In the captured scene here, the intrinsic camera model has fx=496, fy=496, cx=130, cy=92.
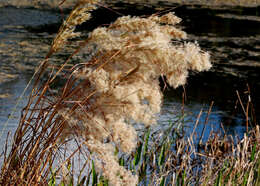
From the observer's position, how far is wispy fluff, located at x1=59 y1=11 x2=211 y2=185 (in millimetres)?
1710

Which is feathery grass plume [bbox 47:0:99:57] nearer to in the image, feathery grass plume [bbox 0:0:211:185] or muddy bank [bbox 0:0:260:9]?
feathery grass plume [bbox 0:0:211:185]

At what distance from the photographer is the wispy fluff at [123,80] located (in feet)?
5.61

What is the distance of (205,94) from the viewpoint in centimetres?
636

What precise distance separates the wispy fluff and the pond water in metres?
1.63

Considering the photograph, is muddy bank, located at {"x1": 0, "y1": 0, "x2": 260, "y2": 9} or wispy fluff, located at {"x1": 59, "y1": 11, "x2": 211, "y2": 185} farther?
muddy bank, located at {"x1": 0, "y1": 0, "x2": 260, "y2": 9}

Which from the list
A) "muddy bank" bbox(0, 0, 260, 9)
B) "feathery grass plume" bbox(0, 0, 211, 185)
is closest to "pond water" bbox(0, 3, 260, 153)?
"muddy bank" bbox(0, 0, 260, 9)

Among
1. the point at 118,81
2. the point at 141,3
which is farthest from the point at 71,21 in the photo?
the point at 141,3

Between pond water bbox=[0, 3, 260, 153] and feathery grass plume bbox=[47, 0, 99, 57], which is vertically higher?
feathery grass plume bbox=[47, 0, 99, 57]

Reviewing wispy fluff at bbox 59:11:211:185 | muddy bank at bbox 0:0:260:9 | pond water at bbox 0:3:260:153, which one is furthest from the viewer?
muddy bank at bbox 0:0:260:9

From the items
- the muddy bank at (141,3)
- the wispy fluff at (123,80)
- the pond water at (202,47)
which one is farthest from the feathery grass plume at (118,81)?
the muddy bank at (141,3)

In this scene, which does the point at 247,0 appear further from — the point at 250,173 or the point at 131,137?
the point at 131,137

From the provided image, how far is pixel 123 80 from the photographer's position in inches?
71.2

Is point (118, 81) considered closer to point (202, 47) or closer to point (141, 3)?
point (202, 47)

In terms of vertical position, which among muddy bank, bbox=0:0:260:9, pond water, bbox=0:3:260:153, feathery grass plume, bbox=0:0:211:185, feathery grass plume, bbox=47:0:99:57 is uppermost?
feathery grass plume, bbox=47:0:99:57
